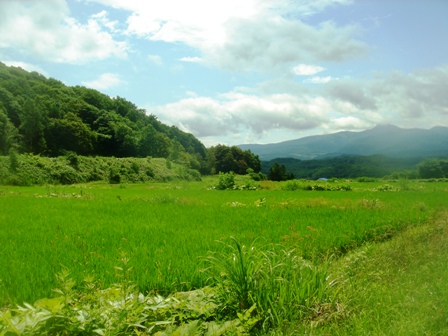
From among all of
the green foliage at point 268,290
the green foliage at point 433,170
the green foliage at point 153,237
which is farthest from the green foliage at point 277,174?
the green foliage at point 268,290

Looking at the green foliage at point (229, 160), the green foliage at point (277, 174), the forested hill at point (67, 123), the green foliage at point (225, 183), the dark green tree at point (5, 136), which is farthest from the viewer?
the green foliage at point (229, 160)

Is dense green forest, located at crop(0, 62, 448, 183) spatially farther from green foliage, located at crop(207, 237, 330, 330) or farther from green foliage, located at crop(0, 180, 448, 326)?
green foliage, located at crop(207, 237, 330, 330)

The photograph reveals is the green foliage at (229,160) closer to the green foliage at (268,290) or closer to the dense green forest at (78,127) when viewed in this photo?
the dense green forest at (78,127)

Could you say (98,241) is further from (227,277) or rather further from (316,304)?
(316,304)

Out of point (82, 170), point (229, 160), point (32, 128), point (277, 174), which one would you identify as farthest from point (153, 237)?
point (229, 160)

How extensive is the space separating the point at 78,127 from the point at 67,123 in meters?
1.92

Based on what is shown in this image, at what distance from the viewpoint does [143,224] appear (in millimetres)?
8031

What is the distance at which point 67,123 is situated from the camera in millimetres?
50656

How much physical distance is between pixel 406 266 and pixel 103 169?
3760cm

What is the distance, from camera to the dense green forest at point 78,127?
151 feet

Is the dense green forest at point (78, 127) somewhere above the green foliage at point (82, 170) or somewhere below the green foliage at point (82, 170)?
above

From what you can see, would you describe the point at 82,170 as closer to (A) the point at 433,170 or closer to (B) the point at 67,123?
(B) the point at 67,123

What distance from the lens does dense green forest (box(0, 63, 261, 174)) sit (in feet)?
151

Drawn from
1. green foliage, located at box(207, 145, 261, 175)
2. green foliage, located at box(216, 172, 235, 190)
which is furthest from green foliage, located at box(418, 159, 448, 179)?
green foliage, located at box(207, 145, 261, 175)
